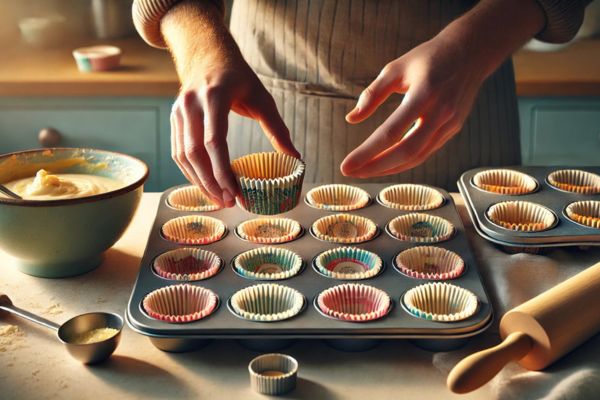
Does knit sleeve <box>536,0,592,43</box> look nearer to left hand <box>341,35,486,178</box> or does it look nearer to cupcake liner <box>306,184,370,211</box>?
left hand <box>341,35,486,178</box>

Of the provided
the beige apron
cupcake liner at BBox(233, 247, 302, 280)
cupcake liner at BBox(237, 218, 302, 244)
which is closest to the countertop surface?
the beige apron

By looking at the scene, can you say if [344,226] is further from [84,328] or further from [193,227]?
[84,328]

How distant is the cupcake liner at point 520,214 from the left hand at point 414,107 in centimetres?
20

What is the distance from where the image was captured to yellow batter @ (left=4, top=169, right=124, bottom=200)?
1.20 m

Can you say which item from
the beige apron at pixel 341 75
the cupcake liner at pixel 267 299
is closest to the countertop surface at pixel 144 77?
the beige apron at pixel 341 75

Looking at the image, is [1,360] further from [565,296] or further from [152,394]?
[565,296]

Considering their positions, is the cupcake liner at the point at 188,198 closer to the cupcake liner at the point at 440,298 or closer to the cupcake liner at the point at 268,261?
the cupcake liner at the point at 268,261

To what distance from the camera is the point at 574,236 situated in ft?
4.05

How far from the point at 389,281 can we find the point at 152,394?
0.37 meters

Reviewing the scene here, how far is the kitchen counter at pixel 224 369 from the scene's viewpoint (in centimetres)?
93

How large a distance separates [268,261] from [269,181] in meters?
0.13

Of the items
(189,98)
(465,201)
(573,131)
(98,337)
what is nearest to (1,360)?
(98,337)

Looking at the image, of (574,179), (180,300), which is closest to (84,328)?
(180,300)

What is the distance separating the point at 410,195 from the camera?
Result: 146 cm
